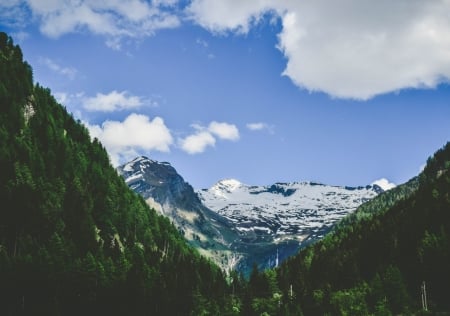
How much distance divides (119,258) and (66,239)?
15.9 metres

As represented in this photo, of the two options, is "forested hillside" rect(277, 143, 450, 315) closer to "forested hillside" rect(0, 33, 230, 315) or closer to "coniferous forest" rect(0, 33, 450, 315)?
"coniferous forest" rect(0, 33, 450, 315)

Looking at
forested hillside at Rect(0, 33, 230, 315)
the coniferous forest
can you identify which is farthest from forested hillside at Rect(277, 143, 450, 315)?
forested hillside at Rect(0, 33, 230, 315)

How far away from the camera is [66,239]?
144 meters

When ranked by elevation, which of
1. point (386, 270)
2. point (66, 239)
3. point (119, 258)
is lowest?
point (386, 270)

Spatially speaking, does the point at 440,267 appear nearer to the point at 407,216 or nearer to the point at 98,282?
the point at 407,216

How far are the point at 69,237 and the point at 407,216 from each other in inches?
4234

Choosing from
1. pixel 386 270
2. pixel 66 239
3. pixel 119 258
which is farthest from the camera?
pixel 119 258

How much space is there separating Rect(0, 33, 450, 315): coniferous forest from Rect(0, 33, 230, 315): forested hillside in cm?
31

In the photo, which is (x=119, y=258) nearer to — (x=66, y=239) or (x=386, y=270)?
(x=66, y=239)

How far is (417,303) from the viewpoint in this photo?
131 meters

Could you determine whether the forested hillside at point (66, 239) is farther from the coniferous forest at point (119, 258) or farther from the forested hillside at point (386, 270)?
the forested hillside at point (386, 270)

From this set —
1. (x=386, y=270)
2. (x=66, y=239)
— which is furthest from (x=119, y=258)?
(x=386, y=270)

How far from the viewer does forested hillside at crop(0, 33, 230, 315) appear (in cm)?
11956

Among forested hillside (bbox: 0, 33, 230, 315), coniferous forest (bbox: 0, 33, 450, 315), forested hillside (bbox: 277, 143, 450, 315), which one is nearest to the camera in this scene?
forested hillside (bbox: 0, 33, 230, 315)
